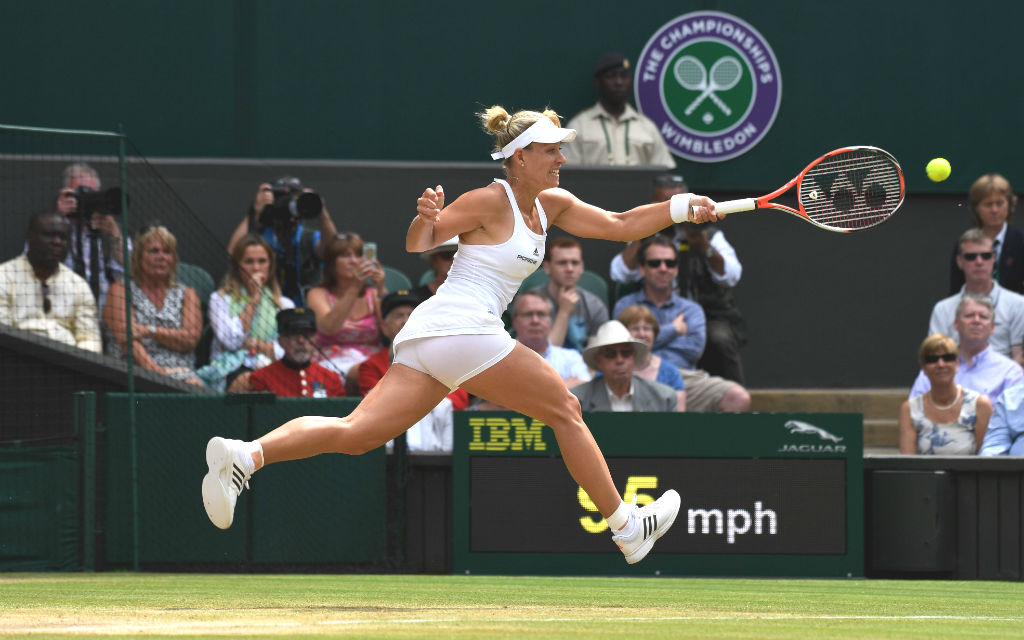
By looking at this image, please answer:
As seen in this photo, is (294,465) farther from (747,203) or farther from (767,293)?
(767,293)

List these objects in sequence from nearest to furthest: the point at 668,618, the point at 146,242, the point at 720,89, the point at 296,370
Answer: the point at 668,618 < the point at 296,370 < the point at 146,242 < the point at 720,89

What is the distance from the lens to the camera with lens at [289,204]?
10.2m

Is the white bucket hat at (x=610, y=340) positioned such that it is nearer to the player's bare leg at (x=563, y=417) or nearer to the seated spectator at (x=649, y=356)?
the seated spectator at (x=649, y=356)

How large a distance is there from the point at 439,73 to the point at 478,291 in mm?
6490

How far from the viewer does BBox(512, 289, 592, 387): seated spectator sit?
965cm

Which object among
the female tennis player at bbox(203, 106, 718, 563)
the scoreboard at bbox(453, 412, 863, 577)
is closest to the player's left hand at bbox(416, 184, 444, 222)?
the female tennis player at bbox(203, 106, 718, 563)

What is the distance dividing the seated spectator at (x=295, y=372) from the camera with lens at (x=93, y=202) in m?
1.23

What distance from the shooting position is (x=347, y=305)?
9.93 m

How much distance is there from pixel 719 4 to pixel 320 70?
3264 mm

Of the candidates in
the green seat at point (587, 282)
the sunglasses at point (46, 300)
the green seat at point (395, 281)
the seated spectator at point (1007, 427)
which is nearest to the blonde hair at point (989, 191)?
the seated spectator at point (1007, 427)

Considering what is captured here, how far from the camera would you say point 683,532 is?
8852mm

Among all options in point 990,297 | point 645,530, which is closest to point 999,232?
point 990,297

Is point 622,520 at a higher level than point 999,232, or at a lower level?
lower

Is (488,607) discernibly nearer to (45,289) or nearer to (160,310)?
(160,310)
